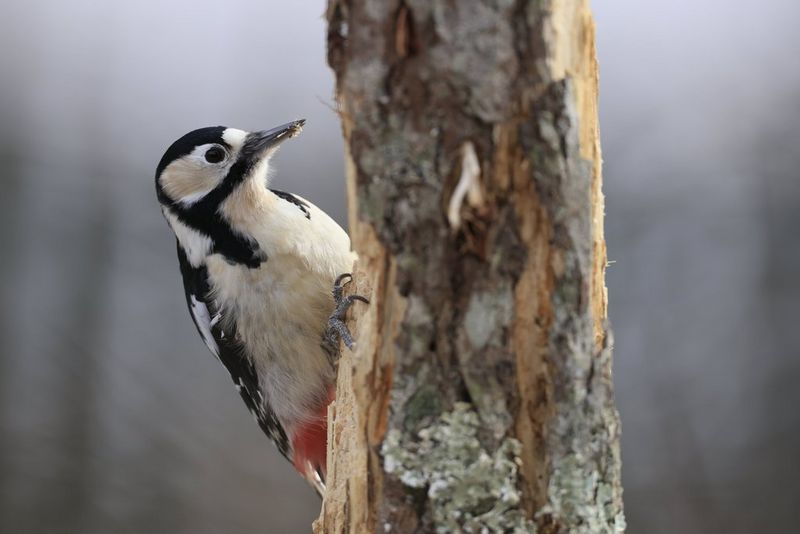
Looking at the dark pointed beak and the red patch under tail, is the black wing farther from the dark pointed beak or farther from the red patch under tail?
the dark pointed beak

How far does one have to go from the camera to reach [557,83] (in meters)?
0.96

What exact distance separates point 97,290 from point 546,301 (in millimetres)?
4184

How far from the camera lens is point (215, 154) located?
83.4 inches

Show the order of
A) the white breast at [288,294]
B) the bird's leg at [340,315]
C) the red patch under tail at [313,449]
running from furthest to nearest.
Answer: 1. the red patch under tail at [313,449]
2. the white breast at [288,294]
3. the bird's leg at [340,315]

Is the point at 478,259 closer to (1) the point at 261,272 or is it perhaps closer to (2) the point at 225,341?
(1) the point at 261,272

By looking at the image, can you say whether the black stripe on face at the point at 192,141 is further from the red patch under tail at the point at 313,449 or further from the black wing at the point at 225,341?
the red patch under tail at the point at 313,449

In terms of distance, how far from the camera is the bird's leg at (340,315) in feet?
5.57

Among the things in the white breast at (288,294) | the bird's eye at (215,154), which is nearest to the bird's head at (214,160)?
the bird's eye at (215,154)

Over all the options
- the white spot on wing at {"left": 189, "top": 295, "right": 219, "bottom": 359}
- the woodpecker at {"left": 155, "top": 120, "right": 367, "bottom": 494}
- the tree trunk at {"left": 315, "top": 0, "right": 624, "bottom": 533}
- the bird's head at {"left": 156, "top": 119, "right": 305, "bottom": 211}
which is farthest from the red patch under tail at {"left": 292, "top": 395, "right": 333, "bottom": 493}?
the tree trunk at {"left": 315, "top": 0, "right": 624, "bottom": 533}

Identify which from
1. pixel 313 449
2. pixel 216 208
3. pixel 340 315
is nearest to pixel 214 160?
pixel 216 208

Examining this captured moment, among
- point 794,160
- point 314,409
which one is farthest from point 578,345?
point 794,160

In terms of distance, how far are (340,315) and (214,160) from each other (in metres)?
0.61

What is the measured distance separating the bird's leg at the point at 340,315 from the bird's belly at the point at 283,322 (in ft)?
0.22

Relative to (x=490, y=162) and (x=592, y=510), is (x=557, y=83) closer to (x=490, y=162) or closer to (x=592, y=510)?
(x=490, y=162)
